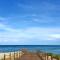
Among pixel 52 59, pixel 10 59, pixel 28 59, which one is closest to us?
pixel 52 59

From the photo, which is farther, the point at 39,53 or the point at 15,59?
the point at 39,53

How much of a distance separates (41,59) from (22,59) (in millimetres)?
1533

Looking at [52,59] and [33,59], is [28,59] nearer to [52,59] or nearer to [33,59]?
[33,59]

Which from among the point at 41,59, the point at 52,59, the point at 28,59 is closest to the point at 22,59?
the point at 28,59

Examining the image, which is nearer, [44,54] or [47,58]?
[47,58]

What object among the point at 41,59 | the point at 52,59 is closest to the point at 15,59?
the point at 41,59

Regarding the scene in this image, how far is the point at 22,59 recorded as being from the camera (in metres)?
15.3

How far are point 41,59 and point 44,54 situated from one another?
0.44 m

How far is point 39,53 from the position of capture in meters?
15.9

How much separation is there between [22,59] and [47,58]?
2.31 metres

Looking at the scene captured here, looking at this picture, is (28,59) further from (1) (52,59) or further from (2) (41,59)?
(1) (52,59)

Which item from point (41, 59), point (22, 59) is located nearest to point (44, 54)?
point (41, 59)

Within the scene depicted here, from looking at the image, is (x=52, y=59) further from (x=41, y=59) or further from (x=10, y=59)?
(x=10, y=59)

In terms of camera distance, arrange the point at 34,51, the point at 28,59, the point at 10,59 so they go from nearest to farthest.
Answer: the point at 10,59, the point at 28,59, the point at 34,51
